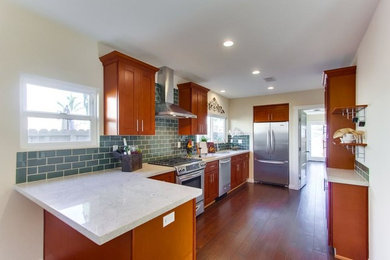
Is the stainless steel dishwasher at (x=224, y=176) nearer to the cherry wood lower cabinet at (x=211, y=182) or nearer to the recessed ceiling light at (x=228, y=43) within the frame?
the cherry wood lower cabinet at (x=211, y=182)

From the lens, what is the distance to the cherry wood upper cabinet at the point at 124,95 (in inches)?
92.7

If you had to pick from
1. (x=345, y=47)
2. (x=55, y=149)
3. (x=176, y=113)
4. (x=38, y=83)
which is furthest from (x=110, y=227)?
(x=345, y=47)

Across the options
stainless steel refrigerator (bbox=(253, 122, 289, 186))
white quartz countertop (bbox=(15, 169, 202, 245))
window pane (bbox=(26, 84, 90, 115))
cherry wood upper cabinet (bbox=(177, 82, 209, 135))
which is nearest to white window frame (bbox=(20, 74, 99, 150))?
window pane (bbox=(26, 84, 90, 115))

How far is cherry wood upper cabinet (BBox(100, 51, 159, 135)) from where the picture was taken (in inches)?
92.7

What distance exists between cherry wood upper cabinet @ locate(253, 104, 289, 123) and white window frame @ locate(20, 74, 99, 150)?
4.32 m

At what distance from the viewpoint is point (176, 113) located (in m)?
3.03

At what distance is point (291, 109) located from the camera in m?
5.00

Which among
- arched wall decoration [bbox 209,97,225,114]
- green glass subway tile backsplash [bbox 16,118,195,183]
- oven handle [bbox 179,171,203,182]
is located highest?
arched wall decoration [bbox 209,97,225,114]

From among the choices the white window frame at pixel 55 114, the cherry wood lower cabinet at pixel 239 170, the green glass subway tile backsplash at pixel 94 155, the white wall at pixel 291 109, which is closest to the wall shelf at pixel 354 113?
the white wall at pixel 291 109

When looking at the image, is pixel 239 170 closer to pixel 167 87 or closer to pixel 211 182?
pixel 211 182

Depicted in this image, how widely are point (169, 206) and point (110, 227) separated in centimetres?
42
